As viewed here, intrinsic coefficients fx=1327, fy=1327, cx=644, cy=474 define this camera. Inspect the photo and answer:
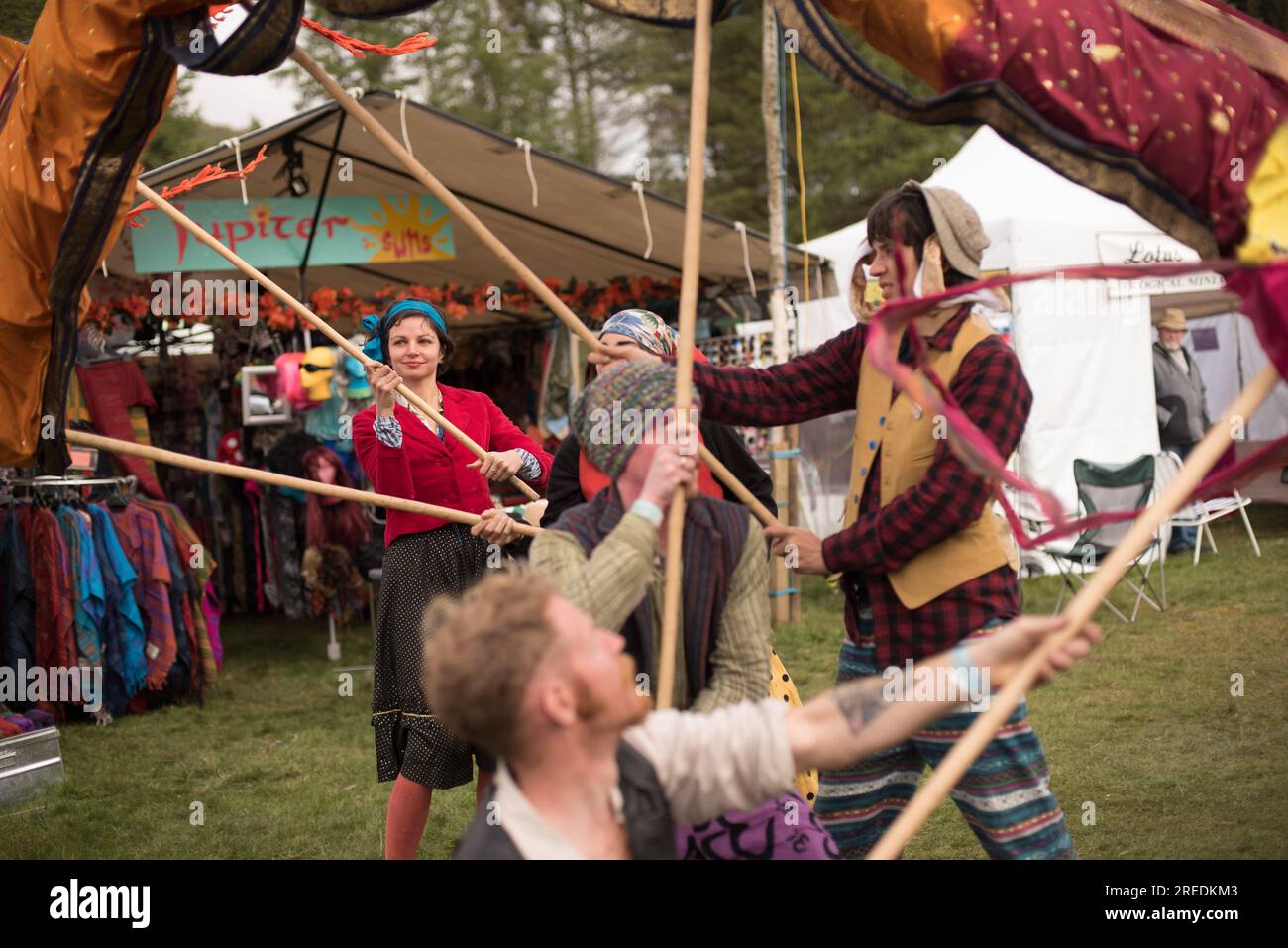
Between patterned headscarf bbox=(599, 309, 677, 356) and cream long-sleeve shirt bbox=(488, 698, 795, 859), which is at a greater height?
patterned headscarf bbox=(599, 309, 677, 356)

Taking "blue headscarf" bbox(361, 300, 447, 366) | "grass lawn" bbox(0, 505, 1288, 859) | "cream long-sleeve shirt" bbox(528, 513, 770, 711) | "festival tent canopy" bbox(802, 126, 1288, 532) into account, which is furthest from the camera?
"festival tent canopy" bbox(802, 126, 1288, 532)

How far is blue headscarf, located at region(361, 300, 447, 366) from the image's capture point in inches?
165

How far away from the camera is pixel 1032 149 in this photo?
278 cm

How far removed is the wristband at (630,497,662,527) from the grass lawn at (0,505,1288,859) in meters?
2.37

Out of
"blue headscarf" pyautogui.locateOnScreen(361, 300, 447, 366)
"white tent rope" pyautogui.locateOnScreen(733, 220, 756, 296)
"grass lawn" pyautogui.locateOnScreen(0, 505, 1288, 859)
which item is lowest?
"grass lawn" pyautogui.locateOnScreen(0, 505, 1288, 859)

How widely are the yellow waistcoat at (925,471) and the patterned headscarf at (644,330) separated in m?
0.60

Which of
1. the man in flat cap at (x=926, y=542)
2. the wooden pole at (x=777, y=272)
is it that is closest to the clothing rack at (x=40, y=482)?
the wooden pole at (x=777, y=272)

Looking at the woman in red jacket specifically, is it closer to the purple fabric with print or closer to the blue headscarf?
the blue headscarf

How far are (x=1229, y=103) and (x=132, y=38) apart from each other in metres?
2.28

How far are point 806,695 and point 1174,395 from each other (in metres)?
5.95

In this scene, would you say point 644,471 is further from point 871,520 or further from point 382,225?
point 382,225

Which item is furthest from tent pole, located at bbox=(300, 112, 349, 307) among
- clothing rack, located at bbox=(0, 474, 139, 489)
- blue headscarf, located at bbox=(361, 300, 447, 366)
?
blue headscarf, located at bbox=(361, 300, 447, 366)

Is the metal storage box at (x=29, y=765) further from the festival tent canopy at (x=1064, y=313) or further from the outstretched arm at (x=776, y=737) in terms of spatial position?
the festival tent canopy at (x=1064, y=313)
